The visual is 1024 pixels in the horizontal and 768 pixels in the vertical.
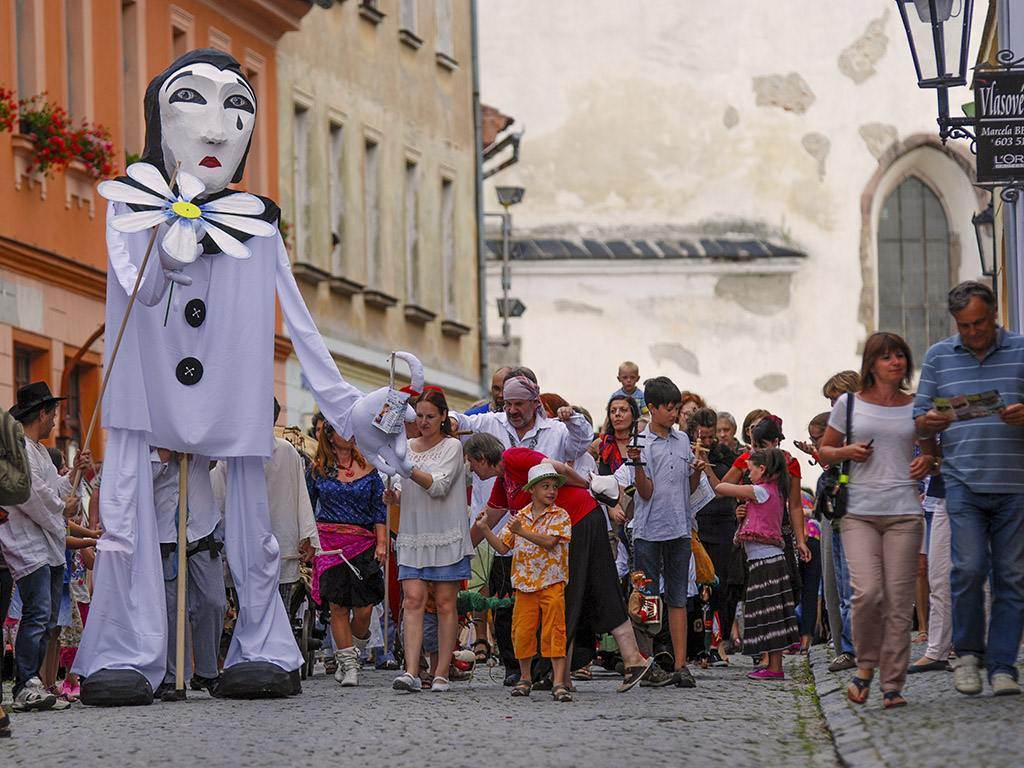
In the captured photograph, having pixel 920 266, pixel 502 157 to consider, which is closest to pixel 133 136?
pixel 502 157

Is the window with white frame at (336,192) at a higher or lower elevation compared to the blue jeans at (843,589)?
higher

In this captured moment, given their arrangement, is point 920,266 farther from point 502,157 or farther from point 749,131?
point 502,157

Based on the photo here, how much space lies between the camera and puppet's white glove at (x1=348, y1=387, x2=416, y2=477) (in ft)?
45.5

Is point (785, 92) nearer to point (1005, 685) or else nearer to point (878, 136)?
point (878, 136)

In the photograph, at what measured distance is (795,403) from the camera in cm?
4347

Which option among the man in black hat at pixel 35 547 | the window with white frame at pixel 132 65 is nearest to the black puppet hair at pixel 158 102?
the man in black hat at pixel 35 547

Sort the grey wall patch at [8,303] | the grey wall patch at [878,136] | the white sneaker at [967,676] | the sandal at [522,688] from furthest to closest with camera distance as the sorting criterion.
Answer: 1. the grey wall patch at [878,136]
2. the grey wall patch at [8,303]
3. the sandal at [522,688]
4. the white sneaker at [967,676]

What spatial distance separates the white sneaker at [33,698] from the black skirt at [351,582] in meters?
2.69

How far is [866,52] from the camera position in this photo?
44.2 meters

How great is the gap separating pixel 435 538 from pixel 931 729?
14.4 feet

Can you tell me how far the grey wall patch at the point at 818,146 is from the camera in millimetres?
44219

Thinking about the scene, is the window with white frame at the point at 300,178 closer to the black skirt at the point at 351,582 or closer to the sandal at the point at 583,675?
the sandal at the point at 583,675

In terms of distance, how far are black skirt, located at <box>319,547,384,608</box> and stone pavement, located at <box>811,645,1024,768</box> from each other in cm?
371

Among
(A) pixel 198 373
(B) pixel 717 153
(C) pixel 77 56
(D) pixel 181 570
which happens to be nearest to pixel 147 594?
(D) pixel 181 570
